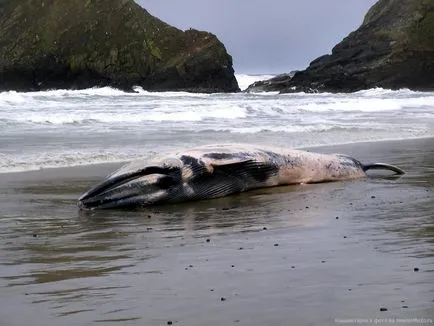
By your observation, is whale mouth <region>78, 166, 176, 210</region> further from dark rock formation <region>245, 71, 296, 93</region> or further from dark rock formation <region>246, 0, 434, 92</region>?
dark rock formation <region>245, 71, 296, 93</region>

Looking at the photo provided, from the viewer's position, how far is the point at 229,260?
4793 millimetres

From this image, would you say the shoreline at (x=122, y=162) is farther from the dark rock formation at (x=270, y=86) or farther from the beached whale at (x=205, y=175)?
the dark rock formation at (x=270, y=86)

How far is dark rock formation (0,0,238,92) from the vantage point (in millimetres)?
70125

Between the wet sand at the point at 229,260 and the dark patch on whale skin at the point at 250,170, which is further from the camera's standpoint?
the dark patch on whale skin at the point at 250,170

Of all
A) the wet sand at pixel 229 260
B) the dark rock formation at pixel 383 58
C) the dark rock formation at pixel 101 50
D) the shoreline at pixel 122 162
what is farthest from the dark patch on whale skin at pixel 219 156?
the dark rock formation at pixel 101 50

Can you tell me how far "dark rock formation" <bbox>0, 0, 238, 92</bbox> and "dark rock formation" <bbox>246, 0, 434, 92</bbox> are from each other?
7565 mm

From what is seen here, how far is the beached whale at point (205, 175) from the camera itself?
24.1 ft

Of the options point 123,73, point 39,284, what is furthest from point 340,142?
point 123,73

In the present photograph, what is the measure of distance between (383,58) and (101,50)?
26548 mm

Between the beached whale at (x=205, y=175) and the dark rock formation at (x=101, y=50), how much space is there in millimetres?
60661

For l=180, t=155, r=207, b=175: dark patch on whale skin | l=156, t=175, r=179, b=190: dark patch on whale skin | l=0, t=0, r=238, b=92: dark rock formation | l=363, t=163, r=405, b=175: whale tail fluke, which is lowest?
l=363, t=163, r=405, b=175: whale tail fluke

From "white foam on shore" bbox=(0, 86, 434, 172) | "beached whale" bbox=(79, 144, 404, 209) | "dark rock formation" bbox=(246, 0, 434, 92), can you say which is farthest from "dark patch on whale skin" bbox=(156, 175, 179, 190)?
"dark rock formation" bbox=(246, 0, 434, 92)

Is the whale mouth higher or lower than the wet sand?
higher

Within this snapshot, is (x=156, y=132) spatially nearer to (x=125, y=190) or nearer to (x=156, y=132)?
(x=156, y=132)
